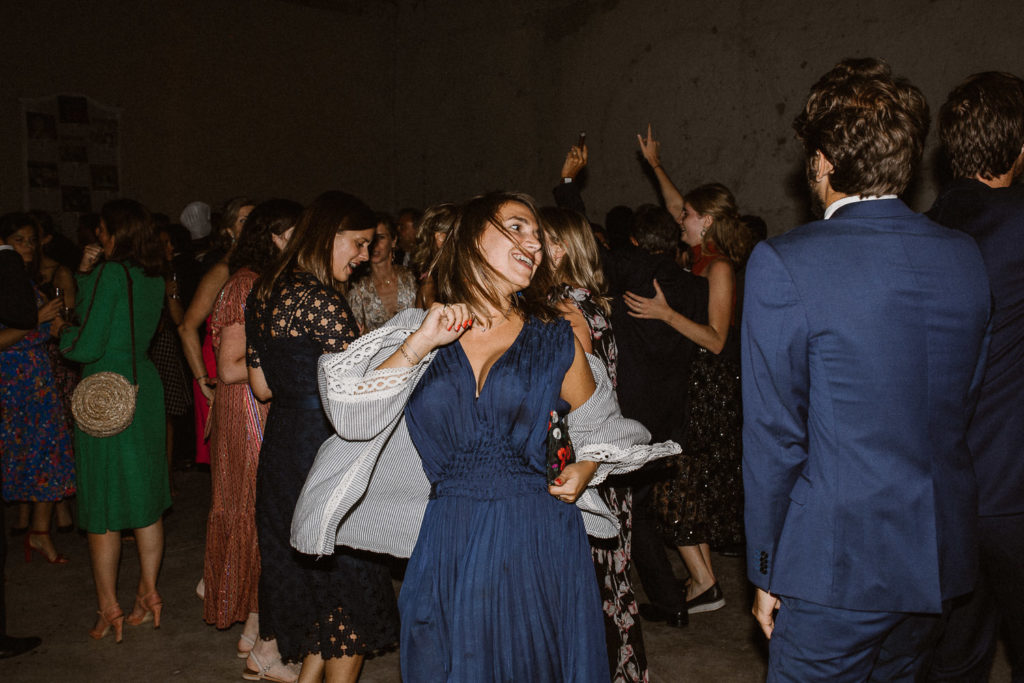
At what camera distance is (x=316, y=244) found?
2.47 metres

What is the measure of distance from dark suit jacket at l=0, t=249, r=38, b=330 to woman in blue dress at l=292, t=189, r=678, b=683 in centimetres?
184

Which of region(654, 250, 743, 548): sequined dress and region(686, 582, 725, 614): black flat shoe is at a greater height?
region(654, 250, 743, 548): sequined dress

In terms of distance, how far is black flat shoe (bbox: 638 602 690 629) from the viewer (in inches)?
134

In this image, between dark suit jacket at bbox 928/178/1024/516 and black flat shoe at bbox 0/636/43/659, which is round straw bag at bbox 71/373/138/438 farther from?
dark suit jacket at bbox 928/178/1024/516

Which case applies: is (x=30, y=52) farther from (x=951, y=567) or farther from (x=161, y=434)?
(x=951, y=567)

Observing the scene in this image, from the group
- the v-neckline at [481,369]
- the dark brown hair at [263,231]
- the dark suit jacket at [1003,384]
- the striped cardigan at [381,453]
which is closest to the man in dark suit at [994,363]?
the dark suit jacket at [1003,384]

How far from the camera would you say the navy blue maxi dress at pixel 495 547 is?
1.75m

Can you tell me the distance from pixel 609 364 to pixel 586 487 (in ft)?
2.67

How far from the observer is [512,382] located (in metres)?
1.78

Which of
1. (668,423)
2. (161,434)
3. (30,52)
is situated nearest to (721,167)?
(668,423)

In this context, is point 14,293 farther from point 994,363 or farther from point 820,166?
point 994,363

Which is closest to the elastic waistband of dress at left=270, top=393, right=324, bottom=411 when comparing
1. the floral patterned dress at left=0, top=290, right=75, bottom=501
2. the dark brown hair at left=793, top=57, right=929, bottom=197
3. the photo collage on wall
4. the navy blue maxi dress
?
the navy blue maxi dress

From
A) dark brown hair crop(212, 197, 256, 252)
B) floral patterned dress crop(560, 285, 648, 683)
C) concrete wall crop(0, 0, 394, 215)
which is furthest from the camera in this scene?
concrete wall crop(0, 0, 394, 215)

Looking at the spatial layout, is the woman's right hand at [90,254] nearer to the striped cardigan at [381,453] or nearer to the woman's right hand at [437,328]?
the striped cardigan at [381,453]
